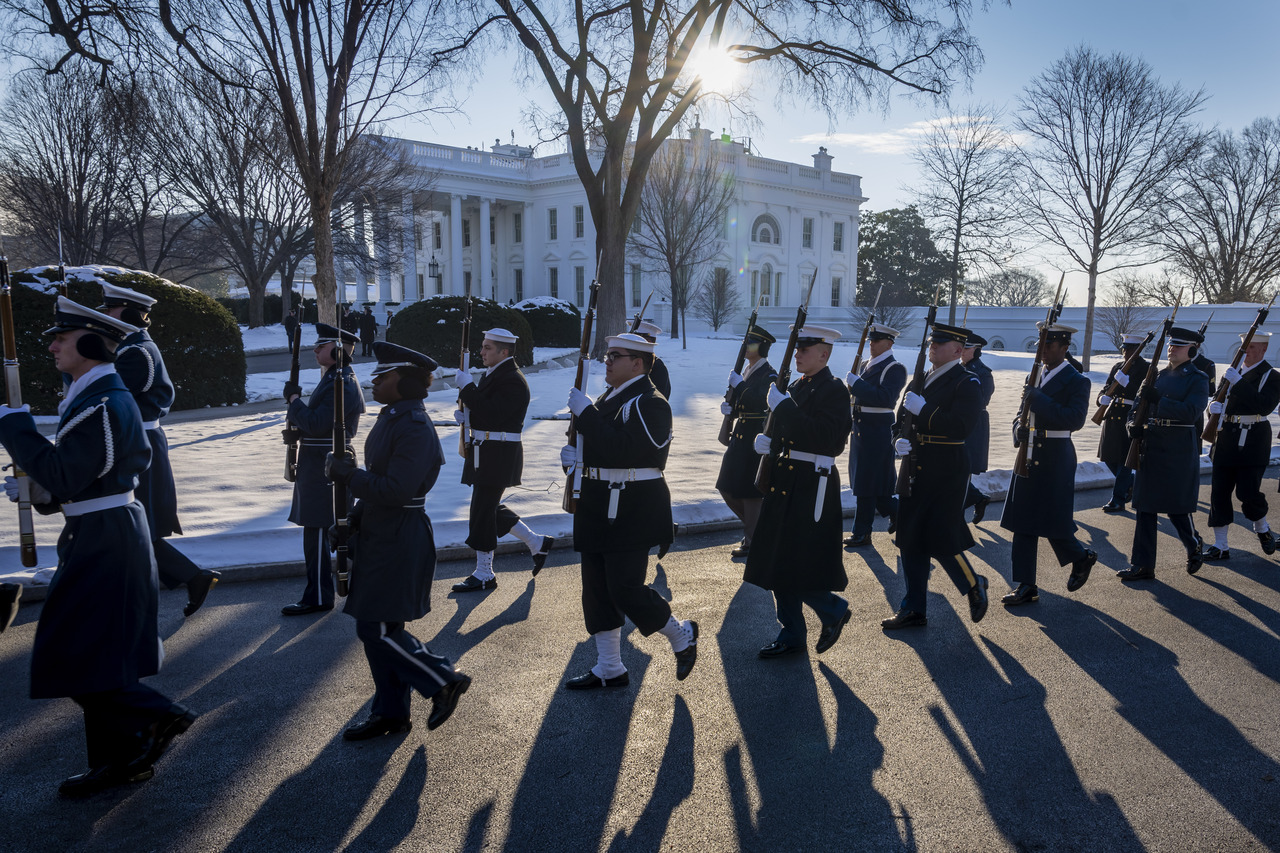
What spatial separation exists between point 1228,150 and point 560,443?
40.2 m

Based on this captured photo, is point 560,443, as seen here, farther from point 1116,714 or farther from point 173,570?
point 1116,714

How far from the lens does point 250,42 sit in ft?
42.9

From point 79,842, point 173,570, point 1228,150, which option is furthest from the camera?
point 1228,150

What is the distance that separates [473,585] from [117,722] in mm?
2878

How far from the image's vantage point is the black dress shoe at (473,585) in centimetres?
625

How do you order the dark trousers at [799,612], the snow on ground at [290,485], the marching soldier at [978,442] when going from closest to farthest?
the dark trousers at [799,612]
the snow on ground at [290,485]
the marching soldier at [978,442]

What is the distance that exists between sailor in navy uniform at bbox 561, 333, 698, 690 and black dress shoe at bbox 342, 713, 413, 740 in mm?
918

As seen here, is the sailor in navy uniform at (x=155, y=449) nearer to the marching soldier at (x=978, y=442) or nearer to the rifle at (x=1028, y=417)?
the rifle at (x=1028, y=417)

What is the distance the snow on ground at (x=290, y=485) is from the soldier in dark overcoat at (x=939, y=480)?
2909 millimetres

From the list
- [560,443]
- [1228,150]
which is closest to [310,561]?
[560,443]

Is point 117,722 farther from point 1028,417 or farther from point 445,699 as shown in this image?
point 1028,417

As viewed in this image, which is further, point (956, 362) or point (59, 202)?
point (59, 202)

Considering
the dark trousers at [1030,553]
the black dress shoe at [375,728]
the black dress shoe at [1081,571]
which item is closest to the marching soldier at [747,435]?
the dark trousers at [1030,553]

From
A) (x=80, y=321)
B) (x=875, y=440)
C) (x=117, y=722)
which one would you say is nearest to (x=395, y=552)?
(x=117, y=722)
